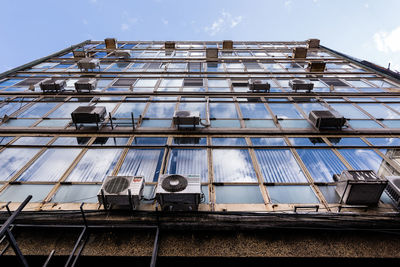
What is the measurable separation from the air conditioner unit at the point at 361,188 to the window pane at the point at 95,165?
7775 mm

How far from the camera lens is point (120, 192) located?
17.7 feet

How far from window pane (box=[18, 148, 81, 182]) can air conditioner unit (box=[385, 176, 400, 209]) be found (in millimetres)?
10639

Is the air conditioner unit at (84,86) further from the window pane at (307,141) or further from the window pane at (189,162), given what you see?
the window pane at (307,141)

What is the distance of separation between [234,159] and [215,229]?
3147 millimetres

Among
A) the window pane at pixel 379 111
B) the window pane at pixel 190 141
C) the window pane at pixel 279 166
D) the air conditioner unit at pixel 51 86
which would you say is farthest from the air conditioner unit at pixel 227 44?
the window pane at pixel 279 166

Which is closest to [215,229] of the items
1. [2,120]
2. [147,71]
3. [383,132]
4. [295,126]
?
[295,126]

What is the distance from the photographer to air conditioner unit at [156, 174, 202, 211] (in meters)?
5.36

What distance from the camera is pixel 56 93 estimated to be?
1324 centimetres

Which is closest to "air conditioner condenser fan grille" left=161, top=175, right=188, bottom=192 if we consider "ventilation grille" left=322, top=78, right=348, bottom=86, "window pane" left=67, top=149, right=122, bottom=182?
"window pane" left=67, top=149, right=122, bottom=182

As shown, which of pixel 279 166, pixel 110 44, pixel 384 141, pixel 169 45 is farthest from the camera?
pixel 169 45

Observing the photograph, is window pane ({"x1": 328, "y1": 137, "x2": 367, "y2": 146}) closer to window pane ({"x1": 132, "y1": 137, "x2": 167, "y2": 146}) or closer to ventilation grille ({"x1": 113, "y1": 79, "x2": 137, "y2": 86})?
window pane ({"x1": 132, "y1": 137, "x2": 167, "y2": 146})

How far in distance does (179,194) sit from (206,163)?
2442mm

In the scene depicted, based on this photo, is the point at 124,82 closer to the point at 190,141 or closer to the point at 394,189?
the point at 190,141

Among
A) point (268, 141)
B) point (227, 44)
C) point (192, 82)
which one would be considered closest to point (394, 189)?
point (268, 141)
